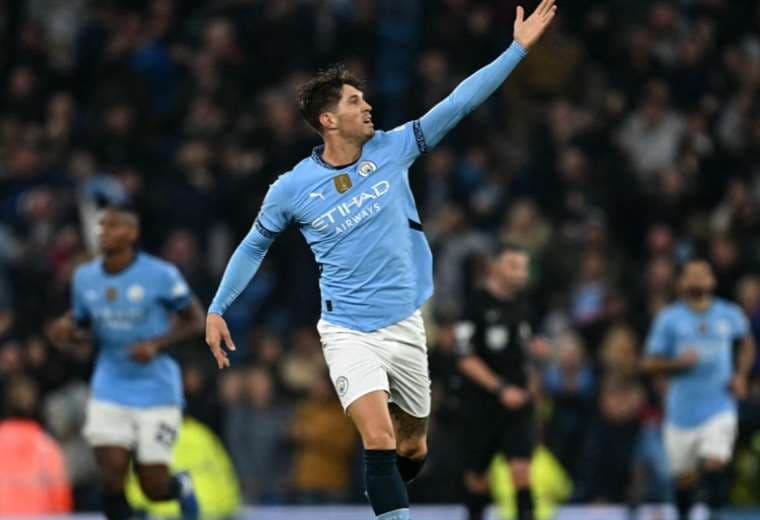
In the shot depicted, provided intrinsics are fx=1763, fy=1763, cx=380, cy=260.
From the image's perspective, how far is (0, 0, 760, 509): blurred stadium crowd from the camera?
15.1m

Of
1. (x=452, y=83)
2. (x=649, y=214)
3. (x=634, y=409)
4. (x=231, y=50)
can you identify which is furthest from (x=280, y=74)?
(x=634, y=409)

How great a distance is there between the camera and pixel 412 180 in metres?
16.1

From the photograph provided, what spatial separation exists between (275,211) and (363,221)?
45cm

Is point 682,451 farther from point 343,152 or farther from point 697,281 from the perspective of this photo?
point 343,152

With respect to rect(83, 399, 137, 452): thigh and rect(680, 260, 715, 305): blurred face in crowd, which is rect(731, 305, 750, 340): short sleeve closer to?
rect(680, 260, 715, 305): blurred face in crowd

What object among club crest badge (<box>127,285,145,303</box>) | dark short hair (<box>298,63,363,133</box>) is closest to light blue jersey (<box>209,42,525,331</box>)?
dark short hair (<box>298,63,363,133</box>)

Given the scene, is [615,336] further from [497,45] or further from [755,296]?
[497,45]

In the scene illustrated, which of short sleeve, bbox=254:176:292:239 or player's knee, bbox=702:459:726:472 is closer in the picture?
short sleeve, bbox=254:176:292:239

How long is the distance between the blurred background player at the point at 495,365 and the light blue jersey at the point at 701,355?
133cm

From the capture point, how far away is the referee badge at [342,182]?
862cm

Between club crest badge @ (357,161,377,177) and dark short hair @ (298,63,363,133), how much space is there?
0.99 ft

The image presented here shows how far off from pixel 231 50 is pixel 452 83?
2.31 m

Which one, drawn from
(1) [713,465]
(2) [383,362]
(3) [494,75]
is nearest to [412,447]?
(2) [383,362]

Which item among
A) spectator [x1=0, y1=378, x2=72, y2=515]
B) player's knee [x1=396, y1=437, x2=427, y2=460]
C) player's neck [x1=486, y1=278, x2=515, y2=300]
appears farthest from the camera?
spectator [x1=0, y1=378, x2=72, y2=515]
